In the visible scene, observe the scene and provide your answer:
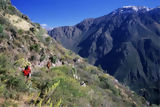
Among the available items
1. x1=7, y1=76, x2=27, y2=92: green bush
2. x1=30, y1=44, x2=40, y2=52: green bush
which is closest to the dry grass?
x1=30, y1=44, x2=40, y2=52: green bush

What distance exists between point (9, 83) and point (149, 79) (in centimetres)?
12174

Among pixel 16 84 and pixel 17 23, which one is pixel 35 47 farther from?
pixel 16 84

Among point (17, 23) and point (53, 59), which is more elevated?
point (17, 23)

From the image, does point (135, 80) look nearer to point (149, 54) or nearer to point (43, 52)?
point (149, 54)

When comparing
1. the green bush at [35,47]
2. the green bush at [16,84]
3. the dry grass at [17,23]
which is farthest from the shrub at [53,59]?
the green bush at [16,84]

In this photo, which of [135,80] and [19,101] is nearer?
[19,101]

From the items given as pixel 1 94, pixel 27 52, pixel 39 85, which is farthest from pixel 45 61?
pixel 1 94

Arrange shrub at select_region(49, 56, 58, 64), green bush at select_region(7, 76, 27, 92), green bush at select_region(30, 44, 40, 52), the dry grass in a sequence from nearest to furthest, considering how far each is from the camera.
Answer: green bush at select_region(7, 76, 27, 92), green bush at select_region(30, 44, 40, 52), shrub at select_region(49, 56, 58, 64), the dry grass

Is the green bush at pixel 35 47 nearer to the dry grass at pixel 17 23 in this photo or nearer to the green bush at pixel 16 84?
the dry grass at pixel 17 23

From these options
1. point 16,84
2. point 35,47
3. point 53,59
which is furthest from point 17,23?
point 16,84

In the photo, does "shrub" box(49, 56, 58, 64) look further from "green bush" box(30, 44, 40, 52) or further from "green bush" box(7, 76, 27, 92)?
"green bush" box(7, 76, 27, 92)

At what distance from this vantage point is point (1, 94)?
4578 mm

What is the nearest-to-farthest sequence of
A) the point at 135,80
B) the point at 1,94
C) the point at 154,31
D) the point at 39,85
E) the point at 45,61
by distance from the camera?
1. the point at 1,94
2. the point at 39,85
3. the point at 45,61
4. the point at 135,80
5. the point at 154,31

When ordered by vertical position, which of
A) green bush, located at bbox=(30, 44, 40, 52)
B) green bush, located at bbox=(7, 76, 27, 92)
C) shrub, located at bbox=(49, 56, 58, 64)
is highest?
green bush, located at bbox=(30, 44, 40, 52)
